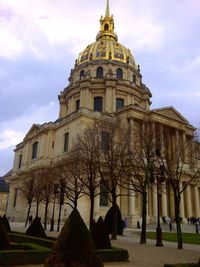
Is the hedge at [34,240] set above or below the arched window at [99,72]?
below

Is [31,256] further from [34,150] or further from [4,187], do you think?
[4,187]

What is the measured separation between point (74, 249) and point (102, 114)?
38601mm

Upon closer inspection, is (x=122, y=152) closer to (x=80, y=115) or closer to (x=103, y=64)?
(x=80, y=115)

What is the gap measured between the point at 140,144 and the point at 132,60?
4683 centimetres

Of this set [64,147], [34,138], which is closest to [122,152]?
[64,147]

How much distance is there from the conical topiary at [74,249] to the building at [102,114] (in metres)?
29.1

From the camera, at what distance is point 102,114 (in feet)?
151

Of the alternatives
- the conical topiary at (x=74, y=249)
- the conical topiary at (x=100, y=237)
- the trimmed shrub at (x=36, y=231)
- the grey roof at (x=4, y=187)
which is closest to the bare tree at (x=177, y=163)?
the conical topiary at (x=100, y=237)

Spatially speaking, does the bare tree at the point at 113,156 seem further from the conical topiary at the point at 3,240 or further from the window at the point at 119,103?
the window at the point at 119,103

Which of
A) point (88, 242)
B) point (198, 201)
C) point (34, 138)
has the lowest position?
point (88, 242)

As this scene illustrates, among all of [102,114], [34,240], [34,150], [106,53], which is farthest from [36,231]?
[106,53]

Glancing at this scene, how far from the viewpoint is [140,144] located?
23953 millimetres

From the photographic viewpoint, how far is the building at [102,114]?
44.0 metres

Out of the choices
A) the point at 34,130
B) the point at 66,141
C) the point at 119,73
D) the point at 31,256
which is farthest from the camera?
the point at 119,73
